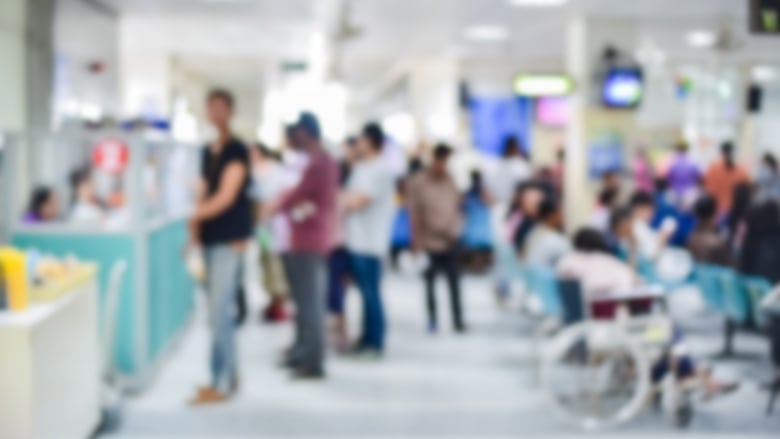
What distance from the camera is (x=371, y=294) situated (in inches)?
290

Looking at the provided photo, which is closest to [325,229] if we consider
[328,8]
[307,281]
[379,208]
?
[307,281]

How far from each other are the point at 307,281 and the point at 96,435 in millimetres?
1651

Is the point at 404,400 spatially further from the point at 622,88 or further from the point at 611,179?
the point at 622,88

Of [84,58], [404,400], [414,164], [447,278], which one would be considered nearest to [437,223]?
[447,278]

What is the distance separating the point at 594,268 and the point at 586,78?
704 centimetres

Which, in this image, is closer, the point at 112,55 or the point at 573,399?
the point at 573,399

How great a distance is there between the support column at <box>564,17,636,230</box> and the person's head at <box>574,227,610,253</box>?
6627 millimetres

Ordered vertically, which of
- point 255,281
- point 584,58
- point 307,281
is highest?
point 584,58

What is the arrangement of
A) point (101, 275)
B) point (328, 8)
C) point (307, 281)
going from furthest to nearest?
1. point (328, 8)
2. point (307, 281)
3. point (101, 275)

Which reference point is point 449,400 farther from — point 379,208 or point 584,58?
point 584,58

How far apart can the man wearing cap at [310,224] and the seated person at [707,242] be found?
3311 millimetres

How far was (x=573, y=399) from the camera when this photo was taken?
620 centimetres

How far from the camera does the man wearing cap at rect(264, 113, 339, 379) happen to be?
646 centimetres

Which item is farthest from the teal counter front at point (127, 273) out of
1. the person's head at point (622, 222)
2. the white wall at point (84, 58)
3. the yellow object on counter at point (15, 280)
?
the white wall at point (84, 58)
